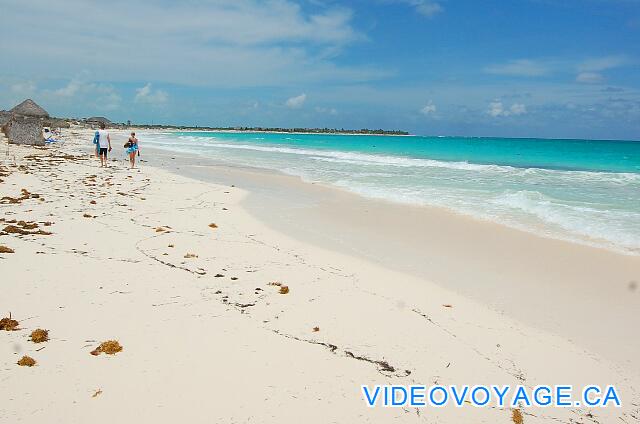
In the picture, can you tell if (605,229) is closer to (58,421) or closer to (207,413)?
(207,413)

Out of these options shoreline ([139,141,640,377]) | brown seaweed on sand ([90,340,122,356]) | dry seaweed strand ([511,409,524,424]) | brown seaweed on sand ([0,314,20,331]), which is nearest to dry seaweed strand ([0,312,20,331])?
brown seaweed on sand ([0,314,20,331])

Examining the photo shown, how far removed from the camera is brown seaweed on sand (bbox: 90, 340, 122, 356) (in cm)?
347

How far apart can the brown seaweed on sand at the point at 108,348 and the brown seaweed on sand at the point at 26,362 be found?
0.40 m

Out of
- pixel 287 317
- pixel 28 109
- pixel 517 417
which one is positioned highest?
pixel 28 109

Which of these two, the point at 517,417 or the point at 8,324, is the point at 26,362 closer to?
the point at 8,324

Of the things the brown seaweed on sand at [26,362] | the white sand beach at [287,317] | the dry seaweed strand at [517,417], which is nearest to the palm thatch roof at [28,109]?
the white sand beach at [287,317]

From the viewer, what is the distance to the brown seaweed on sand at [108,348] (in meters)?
3.47

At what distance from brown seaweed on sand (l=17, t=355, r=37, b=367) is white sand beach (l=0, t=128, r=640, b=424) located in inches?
3.2

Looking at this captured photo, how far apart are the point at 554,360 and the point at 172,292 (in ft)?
12.9

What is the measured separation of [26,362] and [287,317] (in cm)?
222

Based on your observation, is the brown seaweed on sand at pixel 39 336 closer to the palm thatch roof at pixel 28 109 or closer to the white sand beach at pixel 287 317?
the white sand beach at pixel 287 317

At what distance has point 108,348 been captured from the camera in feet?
11.5

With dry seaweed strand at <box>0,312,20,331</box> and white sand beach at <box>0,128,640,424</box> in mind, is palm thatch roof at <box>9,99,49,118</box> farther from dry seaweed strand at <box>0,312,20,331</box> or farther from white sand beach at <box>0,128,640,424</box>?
dry seaweed strand at <box>0,312,20,331</box>

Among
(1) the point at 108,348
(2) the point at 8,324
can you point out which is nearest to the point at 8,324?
(2) the point at 8,324
